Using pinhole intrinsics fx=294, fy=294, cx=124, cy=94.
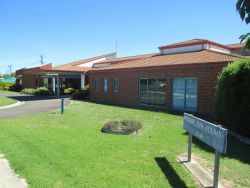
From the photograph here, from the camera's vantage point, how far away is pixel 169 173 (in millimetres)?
6031

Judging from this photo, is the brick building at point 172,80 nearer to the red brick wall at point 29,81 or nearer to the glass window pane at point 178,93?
the glass window pane at point 178,93

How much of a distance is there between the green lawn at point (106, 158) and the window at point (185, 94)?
6968 millimetres

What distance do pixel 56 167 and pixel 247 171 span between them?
4.11 metres

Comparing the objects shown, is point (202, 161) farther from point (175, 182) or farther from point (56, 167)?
point (56, 167)

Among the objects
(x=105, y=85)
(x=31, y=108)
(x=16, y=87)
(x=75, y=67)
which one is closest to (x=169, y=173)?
(x=31, y=108)

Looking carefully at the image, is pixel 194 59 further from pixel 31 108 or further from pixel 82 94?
pixel 82 94

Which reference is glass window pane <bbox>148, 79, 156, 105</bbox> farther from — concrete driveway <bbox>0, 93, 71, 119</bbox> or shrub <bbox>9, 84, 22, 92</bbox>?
shrub <bbox>9, 84, 22, 92</bbox>

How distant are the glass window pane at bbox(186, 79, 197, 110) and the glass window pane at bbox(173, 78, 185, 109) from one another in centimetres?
37

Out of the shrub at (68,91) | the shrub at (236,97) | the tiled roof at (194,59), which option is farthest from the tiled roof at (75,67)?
the shrub at (236,97)

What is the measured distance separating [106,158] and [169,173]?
1.68 meters

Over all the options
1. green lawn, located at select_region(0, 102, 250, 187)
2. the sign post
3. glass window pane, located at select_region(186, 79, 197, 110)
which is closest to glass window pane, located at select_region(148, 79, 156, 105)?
glass window pane, located at select_region(186, 79, 197, 110)

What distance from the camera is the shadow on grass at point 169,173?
5445 mm

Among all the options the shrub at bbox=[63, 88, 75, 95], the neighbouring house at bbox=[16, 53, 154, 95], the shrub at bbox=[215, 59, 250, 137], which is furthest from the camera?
the shrub at bbox=[63, 88, 75, 95]

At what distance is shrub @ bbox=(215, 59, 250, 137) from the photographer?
32.4ft
